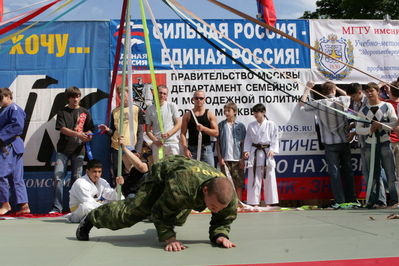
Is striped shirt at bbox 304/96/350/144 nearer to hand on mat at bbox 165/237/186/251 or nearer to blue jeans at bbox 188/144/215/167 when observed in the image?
blue jeans at bbox 188/144/215/167

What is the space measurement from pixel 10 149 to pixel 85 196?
1.68 m

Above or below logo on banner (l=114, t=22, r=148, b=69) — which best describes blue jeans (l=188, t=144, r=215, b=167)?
below

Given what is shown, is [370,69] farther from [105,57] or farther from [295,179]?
[105,57]

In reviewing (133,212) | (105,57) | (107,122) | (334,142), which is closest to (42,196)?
(107,122)

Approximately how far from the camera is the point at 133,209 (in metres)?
4.25

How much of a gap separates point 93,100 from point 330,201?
442 cm

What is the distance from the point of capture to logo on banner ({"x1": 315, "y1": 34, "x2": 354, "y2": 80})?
866cm

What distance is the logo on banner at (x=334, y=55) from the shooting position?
866 centimetres

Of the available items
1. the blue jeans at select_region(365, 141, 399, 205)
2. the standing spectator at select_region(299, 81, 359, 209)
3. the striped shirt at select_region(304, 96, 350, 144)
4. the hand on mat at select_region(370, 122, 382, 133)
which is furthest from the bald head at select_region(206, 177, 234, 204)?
the striped shirt at select_region(304, 96, 350, 144)

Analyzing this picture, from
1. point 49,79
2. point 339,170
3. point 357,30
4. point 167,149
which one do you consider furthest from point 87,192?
point 357,30

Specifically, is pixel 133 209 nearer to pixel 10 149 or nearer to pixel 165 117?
A: pixel 165 117

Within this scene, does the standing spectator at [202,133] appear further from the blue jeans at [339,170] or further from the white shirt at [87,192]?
the blue jeans at [339,170]

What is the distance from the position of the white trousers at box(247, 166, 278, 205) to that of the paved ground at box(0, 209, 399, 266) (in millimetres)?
1269

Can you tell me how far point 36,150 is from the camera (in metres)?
8.03
